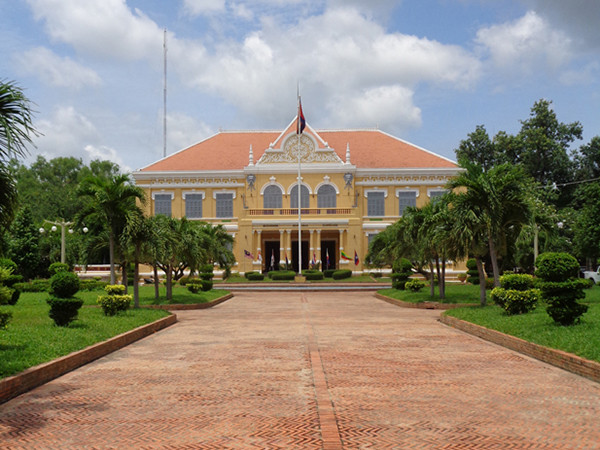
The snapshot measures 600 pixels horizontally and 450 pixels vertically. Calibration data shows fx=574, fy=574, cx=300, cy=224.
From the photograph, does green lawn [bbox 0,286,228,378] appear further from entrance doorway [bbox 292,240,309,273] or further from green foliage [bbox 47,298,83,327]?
entrance doorway [bbox 292,240,309,273]

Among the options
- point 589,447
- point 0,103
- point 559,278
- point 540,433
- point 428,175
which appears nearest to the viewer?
point 589,447

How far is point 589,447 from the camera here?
5.42m

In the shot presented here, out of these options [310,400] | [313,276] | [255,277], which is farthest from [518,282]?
[255,277]

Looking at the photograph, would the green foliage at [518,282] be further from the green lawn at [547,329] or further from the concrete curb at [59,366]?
the concrete curb at [59,366]

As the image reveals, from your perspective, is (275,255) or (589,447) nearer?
(589,447)

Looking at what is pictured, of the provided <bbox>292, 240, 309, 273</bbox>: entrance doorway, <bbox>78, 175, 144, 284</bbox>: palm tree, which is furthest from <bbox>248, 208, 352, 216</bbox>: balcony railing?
<bbox>78, 175, 144, 284</bbox>: palm tree

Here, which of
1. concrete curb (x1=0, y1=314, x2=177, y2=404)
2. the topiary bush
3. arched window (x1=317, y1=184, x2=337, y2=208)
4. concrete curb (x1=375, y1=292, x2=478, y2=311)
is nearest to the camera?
concrete curb (x1=0, y1=314, x2=177, y2=404)

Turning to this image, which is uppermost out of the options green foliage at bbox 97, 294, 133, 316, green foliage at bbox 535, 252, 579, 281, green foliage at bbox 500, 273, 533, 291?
green foliage at bbox 535, 252, 579, 281

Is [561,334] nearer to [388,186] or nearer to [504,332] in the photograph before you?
[504,332]

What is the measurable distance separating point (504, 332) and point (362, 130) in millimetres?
43298

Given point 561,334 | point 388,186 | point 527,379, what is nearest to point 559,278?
point 561,334

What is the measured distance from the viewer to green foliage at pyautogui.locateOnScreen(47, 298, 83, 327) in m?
12.7

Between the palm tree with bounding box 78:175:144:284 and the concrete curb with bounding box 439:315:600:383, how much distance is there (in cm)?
1123

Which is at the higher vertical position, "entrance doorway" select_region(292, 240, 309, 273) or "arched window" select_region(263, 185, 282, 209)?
"arched window" select_region(263, 185, 282, 209)
